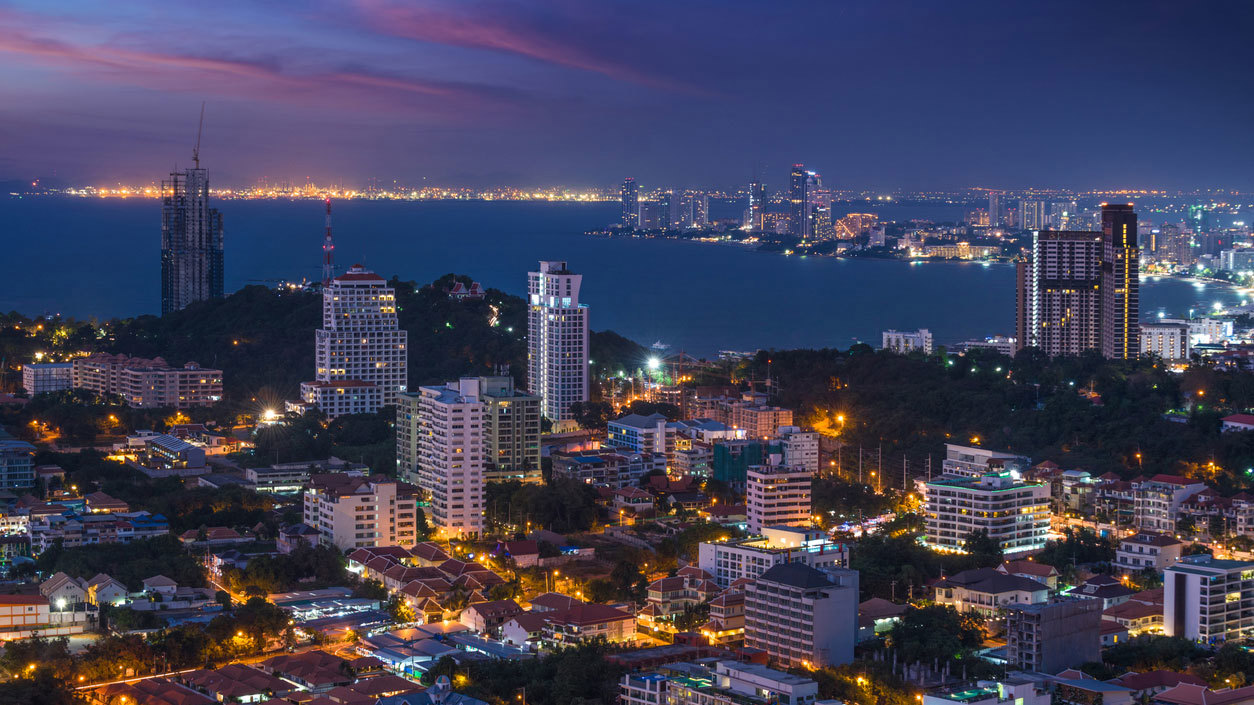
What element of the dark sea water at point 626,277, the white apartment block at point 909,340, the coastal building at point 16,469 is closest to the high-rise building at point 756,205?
the dark sea water at point 626,277

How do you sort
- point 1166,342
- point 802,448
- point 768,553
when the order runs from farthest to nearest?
point 1166,342
point 802,448
point 768,553

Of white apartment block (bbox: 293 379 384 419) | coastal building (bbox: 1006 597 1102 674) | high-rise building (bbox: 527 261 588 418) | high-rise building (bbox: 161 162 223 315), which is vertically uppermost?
high-rise building (bbox: 161 162 223 315)

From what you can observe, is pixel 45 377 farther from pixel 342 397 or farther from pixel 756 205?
pixel 756 205

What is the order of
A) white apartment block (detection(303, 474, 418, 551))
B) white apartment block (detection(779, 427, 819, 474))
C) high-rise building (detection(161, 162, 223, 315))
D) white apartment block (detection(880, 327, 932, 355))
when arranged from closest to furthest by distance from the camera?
white apartment block (detection(303, 474, 418, 551)) → white apartment block (detection(779, 427, 819, 474)) → white apartment block (detection(880, 327, 932, 355)) → high-rise building (detection(161, 162, 223, 315))

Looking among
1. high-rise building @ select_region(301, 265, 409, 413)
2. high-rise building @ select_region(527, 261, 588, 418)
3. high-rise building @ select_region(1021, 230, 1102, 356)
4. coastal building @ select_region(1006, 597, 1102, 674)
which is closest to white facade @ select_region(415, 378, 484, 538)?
high-rise building @ select_region(527, 261, 588, 418)

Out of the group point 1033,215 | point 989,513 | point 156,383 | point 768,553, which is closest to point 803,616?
point 768,553

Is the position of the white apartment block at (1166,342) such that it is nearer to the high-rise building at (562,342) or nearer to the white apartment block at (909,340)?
the white apartment block at (909,340)

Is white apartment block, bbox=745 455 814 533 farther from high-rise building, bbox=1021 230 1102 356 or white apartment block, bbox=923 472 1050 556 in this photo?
high-rise building, bbox=1021 230 1102 356
